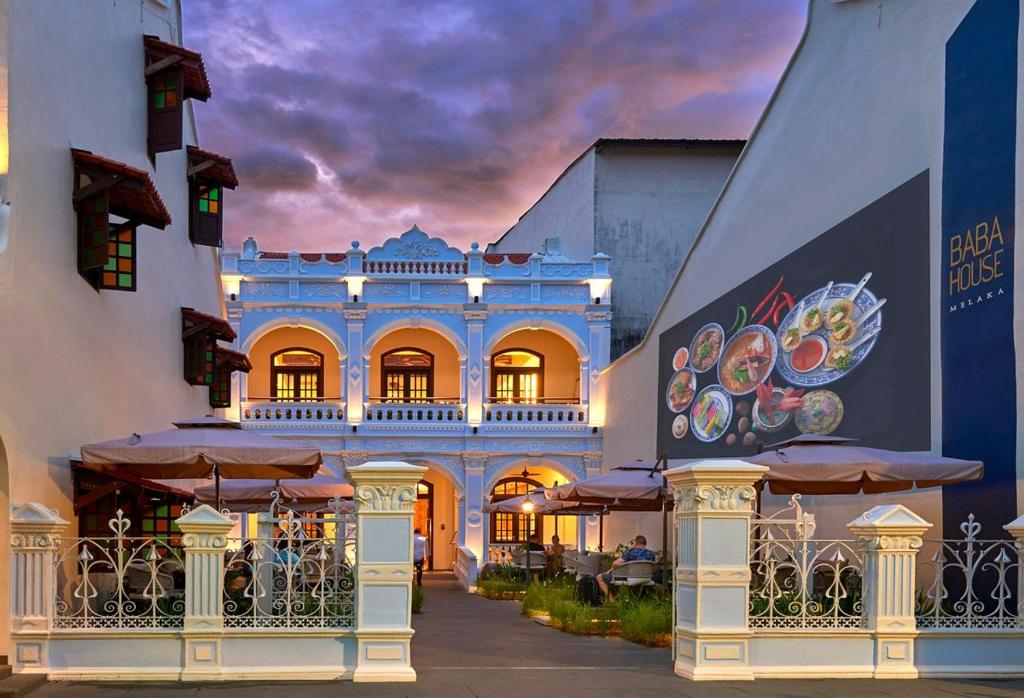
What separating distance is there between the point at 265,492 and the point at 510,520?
53.0ft

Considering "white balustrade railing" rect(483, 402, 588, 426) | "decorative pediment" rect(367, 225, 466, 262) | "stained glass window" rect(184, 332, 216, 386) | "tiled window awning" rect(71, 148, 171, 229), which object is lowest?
"white balustrade railing" rect(483, 402, 588, 426)

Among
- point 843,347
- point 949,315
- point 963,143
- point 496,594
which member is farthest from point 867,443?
point 496,594

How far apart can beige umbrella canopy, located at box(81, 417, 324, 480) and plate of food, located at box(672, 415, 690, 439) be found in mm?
11010

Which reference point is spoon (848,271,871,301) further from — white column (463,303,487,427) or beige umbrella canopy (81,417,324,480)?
white column (463,303,487,427)

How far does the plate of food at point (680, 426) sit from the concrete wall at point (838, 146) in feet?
7.19

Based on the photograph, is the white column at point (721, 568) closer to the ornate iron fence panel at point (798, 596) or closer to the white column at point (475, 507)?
the ornate iron fence panel at point (798, 596)

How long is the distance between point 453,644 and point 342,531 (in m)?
3.08

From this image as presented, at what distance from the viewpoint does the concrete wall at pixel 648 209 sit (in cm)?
3300

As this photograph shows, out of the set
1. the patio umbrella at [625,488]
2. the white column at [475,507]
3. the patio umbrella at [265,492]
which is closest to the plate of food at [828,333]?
the patio umbrella at [625,488]

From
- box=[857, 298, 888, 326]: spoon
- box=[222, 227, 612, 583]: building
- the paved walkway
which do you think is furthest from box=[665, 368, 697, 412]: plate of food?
the paved walkway

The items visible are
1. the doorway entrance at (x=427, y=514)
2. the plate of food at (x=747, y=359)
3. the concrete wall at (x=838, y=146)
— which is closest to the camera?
the concrete wall at (x=838, y=146)

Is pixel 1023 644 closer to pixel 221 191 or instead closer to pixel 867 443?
pixel 867 443

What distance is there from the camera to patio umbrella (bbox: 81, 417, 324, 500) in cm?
1179

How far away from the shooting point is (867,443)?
1538 cm
